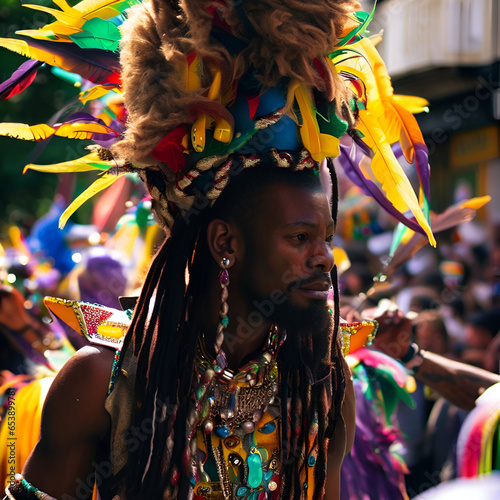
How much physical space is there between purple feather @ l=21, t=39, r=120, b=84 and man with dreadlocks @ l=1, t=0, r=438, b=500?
171 millimetres

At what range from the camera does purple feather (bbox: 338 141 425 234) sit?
2.51 meters

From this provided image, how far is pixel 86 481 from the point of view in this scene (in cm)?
216

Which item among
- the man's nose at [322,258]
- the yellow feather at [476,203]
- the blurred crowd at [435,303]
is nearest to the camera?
the man's nose at [322,258]

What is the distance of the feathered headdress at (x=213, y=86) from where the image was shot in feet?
6.83

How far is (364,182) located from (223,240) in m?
0.61

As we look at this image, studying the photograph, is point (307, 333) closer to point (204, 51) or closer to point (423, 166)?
point (423, 166)

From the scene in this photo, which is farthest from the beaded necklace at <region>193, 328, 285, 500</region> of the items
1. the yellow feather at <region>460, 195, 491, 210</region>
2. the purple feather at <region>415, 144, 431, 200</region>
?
the yellow feather at <region>460, 195, 491, 210</region>

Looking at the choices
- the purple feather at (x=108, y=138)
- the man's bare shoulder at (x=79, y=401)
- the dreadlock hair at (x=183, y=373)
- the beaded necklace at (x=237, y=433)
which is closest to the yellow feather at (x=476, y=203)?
the dreadlock hair at (x=183, y=373)

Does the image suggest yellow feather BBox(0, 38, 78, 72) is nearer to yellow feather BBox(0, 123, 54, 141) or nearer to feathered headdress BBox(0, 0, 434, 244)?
feathered headdress BBox(0, 0, 434, 244)

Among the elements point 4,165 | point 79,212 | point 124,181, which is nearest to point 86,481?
point 124,181

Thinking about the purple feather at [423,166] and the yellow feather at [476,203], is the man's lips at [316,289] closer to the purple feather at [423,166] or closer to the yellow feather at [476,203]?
the purple feather at [423,166]

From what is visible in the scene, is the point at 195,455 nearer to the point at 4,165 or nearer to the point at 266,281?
the point at 266,281

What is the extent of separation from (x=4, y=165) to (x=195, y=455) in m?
9.69

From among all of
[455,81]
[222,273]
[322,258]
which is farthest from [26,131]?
[455,81]
